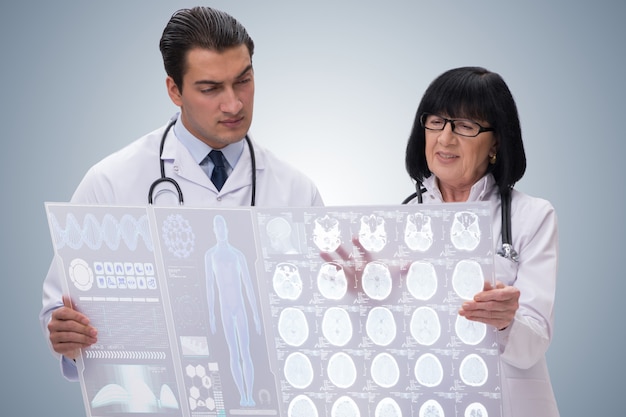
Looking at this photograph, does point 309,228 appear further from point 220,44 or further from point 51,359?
point 51,359

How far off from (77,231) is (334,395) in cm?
68

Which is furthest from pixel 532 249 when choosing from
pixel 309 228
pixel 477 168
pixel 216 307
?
pixel 216 307

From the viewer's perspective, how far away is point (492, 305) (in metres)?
1.56

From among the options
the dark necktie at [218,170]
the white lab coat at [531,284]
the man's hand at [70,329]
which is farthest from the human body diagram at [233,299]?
the white lab coat at [531,284]

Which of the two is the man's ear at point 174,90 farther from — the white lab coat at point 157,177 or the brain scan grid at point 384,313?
the brain scan grid at point 384,313

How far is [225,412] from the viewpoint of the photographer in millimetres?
1747

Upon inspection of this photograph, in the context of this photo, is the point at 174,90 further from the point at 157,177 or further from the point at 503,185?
the point at 503,185

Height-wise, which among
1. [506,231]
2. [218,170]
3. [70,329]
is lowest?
[70,329]

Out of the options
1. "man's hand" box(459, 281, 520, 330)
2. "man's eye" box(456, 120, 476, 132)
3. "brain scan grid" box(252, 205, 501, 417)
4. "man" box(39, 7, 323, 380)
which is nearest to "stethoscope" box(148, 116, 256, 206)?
"man" box(39, 7, 323, 380)

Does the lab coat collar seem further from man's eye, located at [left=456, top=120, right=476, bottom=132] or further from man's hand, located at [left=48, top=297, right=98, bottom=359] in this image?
man's hand, located at [left=48, top=297, right=98, bottom=359]

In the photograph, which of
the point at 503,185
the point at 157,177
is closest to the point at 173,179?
the point at 157,177

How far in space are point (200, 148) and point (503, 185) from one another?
81 cm

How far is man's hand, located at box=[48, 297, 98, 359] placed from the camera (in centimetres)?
175

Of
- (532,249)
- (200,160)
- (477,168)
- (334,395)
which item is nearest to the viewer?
(334,395)
